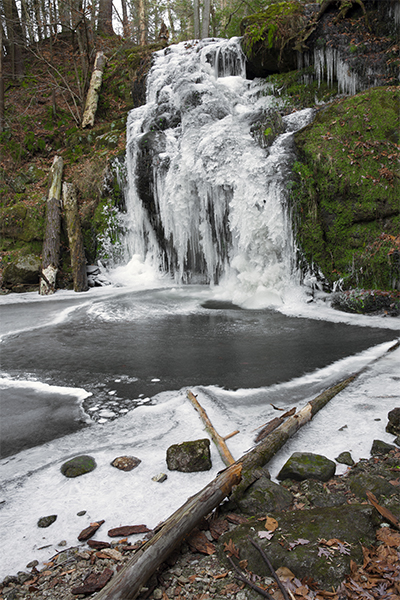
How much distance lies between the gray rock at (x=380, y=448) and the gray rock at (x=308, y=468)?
1.23ft

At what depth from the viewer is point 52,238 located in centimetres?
1134

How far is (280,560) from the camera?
1.67 m

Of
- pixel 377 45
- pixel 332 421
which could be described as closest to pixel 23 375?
pixel 332 421

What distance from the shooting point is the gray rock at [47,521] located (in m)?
2.08

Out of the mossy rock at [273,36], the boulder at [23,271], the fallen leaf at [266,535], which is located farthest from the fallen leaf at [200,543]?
the mossy rock at [273,36]

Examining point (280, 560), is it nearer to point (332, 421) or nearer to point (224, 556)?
point (224, 556)

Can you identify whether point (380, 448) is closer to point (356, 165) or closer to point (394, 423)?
point (394, 423)

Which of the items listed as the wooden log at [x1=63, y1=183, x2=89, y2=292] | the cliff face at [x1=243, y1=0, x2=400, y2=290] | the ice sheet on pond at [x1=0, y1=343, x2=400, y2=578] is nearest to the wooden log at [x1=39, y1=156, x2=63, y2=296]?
the wooden log at [x1=63, y1=183, x2=89, y2=292]

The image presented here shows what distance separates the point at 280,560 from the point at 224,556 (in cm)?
26

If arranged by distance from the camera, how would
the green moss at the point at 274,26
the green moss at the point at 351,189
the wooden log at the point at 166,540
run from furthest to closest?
the green moss at the point at 274,26, the green moss at the point at 351,189, the wooden log at the point at 166,540

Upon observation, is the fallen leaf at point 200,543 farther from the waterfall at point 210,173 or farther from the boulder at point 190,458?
the waterfall at point 210,173

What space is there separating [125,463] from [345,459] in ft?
4.80

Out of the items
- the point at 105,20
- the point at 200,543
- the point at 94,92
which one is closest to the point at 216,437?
the point at 200,543

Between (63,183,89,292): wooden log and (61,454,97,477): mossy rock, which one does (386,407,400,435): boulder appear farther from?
(63,183,89,292): wooden log
